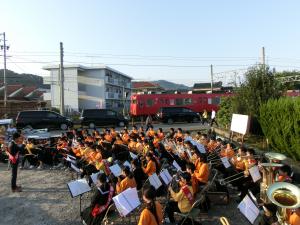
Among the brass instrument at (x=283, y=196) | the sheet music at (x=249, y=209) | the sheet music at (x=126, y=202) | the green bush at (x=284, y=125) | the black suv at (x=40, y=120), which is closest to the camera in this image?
the brass instrument at (x=283, y=196)

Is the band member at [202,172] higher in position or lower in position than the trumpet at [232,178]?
higher

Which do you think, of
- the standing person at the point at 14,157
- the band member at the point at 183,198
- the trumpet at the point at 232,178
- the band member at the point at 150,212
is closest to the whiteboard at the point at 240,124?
the trumpet at the point at 232,178

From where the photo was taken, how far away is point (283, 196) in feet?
19.1

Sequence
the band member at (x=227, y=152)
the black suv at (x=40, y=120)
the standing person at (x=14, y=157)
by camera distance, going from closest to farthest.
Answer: the standing person at (x=14, y=157) < the band member at (x=227, y=152) < the black suv at (x=40, y=120)

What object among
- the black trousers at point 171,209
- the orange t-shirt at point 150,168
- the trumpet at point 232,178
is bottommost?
the black trousers at point 171,209

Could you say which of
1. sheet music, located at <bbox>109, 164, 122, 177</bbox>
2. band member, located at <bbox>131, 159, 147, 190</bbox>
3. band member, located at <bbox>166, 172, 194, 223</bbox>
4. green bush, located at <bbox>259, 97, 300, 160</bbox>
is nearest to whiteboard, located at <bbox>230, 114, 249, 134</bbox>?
green bush, located at <bbox>259, 97, 300, 160</bbox>

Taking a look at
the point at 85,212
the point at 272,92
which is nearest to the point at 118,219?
the point at 85,212

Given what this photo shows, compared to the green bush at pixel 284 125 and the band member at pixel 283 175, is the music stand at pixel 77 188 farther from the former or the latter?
the green bush at pixel 284 125

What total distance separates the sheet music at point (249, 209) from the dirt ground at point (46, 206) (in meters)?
2.20

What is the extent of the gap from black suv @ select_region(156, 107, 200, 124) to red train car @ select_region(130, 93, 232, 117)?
2.44 meters

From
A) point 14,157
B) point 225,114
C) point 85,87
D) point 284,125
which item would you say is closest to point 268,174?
point 284,125

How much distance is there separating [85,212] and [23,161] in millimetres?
7388

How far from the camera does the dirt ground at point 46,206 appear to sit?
845cm

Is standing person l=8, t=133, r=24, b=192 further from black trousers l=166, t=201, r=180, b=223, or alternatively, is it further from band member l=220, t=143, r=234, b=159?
band member l=220, t=143, r=234, b=159
